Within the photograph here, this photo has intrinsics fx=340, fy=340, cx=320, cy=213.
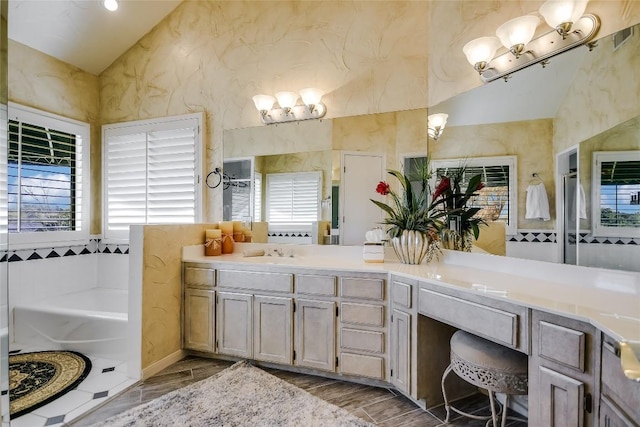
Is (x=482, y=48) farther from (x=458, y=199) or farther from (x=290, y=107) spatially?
(x=290, y=107)

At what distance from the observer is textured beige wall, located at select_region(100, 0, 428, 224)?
2.73m

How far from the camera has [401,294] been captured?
6.95 feet

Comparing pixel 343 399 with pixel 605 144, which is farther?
pixel 343 399

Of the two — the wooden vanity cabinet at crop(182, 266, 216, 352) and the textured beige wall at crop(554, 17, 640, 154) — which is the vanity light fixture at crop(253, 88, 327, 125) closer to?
the wooden vanity cabinet at crop(182, 266, 216, 352)

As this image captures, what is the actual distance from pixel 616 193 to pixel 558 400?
0.97m

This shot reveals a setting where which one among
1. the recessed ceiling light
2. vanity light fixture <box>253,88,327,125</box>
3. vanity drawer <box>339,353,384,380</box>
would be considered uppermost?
the recessed ceiling light

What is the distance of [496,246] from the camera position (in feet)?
7.16

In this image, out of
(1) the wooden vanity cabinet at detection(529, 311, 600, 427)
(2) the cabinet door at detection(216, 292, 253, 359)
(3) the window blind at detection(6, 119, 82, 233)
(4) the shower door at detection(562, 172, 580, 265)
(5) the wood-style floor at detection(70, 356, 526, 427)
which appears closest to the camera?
(1) the wooden vanity cabinet at detection(529, 311, 600, 427)

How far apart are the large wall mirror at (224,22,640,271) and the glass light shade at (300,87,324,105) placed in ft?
3.17

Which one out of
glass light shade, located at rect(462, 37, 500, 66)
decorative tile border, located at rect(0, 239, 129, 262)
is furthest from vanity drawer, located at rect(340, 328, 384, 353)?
decorative tile border, located at rect(0, 239, 129, 262)

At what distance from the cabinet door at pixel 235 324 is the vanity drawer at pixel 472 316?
4.31 ft

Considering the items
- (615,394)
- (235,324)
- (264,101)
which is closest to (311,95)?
(264,101)

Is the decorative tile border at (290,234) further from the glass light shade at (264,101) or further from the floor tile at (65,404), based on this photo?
the floor tile at (65,404)

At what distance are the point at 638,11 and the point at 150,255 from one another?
314 cm
